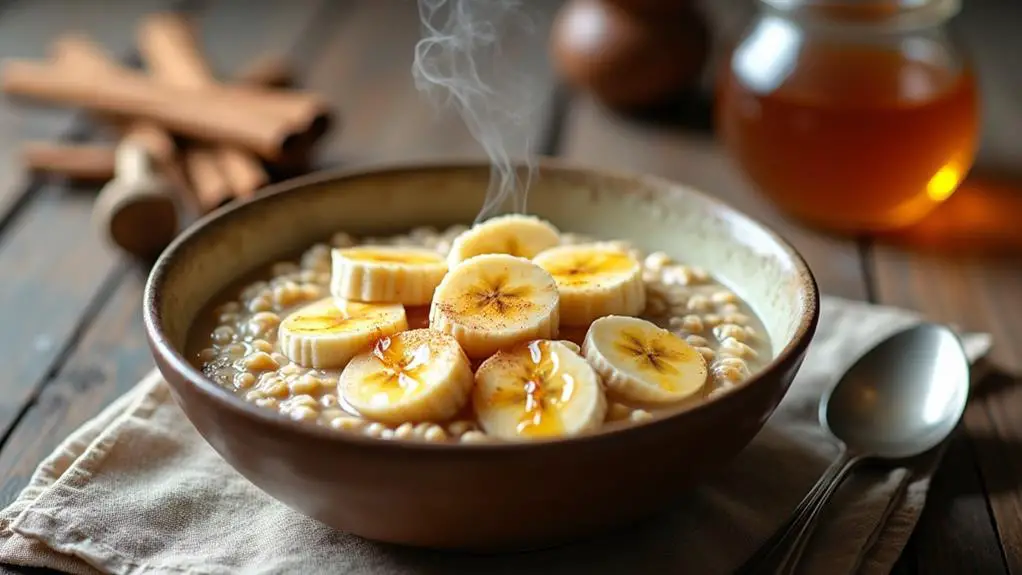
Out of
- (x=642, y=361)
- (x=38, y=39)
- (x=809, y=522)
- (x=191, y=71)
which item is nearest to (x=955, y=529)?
(x=809, y=522)

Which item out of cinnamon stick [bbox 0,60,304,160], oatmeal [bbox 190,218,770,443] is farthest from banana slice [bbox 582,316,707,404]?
cinnamon stick [bbox 0,60,304,160]

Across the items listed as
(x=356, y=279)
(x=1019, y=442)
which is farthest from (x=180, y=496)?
(x=1019, y=442)

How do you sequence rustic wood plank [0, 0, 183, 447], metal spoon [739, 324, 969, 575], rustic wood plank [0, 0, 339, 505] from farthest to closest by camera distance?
rustic wood plank [0, 0, 183, 447], rustic wood plank [0, 0, 339, 505], metal spoon [739, 324, 969, 575]

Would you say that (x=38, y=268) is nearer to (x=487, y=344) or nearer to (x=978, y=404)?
(x=487, y=344)

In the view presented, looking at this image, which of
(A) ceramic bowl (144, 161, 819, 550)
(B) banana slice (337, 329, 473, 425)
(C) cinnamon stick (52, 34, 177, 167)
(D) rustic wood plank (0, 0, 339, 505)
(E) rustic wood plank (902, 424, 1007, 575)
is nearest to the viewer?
(A) ceramic bowl (144, 161, 819, 550)

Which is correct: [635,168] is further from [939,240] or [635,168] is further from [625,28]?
[939,240]

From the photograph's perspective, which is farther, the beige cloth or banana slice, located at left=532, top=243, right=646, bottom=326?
banana slice, located at left=532, top=243, right=646, bottom=326

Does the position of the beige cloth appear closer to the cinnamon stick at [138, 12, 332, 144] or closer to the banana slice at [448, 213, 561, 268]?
the banana slice at [448, 213, 561, 268]
